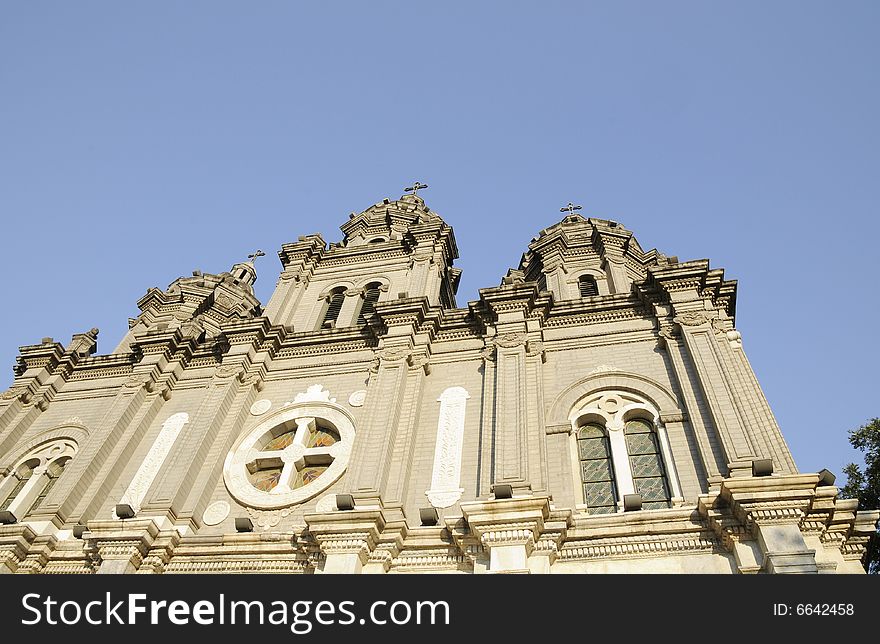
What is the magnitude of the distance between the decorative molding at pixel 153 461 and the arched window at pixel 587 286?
13604 millimetres

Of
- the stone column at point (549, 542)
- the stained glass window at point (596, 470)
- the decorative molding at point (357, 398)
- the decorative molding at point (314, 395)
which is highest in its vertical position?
the decorative molding at point (314, 395)

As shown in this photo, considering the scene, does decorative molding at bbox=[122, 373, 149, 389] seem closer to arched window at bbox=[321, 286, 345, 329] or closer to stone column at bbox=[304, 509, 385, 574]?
arched window at bbox=[321, 286, 345, 329]

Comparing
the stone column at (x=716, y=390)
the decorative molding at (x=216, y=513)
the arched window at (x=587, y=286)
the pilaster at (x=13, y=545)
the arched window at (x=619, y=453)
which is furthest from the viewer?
the arched window at (x=587, y=286)

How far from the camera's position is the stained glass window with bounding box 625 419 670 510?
13.7m

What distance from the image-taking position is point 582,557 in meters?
12.2

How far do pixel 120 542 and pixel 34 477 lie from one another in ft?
19.9

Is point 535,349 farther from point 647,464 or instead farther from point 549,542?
point 549,542

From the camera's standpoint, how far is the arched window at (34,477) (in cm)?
1752

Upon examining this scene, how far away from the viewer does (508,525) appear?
39.6 ft

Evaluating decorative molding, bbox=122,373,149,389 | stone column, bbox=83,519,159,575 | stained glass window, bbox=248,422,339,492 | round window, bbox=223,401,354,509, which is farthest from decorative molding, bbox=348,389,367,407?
decorative molding, bbox=122,373,149,389

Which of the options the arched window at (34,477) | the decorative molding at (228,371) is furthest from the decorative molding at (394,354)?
the arched window at (34,477)

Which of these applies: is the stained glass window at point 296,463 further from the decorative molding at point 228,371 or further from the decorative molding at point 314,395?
the decorative molding at point 228,371
